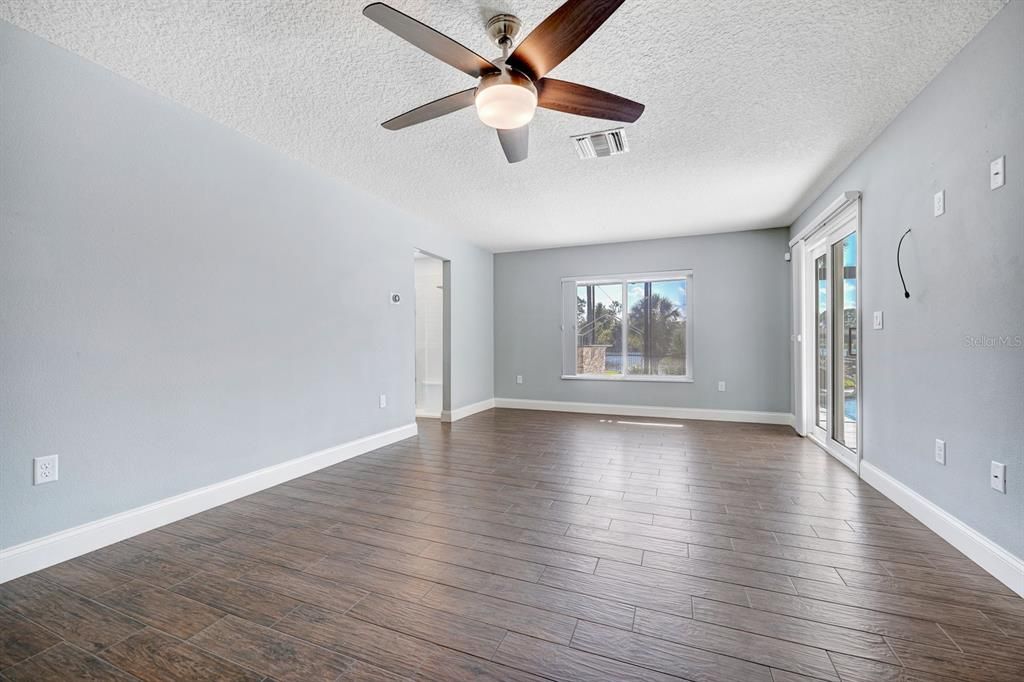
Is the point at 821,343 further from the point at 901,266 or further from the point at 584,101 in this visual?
the point at 584,101

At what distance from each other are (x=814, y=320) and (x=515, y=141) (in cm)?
391

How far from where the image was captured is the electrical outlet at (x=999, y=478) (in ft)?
5.97

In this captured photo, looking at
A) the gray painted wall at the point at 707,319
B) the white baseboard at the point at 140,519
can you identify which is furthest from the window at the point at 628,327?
the white baseboard at the point at 140,519

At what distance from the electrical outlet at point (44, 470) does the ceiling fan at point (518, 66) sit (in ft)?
7.34

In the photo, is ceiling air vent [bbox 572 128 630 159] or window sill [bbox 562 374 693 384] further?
→ window sill [bbox 562 374 693 384]

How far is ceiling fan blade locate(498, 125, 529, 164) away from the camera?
7.36ft

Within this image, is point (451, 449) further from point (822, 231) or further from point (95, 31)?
point (822, 231)

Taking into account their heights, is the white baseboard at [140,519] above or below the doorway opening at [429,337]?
below

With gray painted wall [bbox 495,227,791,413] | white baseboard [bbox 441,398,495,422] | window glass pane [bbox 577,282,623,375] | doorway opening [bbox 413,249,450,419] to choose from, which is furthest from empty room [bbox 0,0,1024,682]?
window glass pane [bbox 577,282,623,375]

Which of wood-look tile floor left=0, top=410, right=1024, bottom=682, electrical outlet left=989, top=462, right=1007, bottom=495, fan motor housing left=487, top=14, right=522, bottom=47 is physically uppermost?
fan motor housing left=487, top=14, right=522, bottom=47

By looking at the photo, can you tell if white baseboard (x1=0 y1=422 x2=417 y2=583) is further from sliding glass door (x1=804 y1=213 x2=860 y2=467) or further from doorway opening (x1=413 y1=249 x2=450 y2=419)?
sliding glass door (x1=804 y1=213 x2=860 y2=467)

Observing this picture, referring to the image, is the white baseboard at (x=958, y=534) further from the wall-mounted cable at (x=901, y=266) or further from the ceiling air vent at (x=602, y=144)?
the ceiling air vent at (x=602, y=144)

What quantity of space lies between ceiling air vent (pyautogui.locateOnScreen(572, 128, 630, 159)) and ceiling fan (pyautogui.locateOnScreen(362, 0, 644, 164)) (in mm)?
793

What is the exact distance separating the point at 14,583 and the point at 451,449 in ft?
8.91
